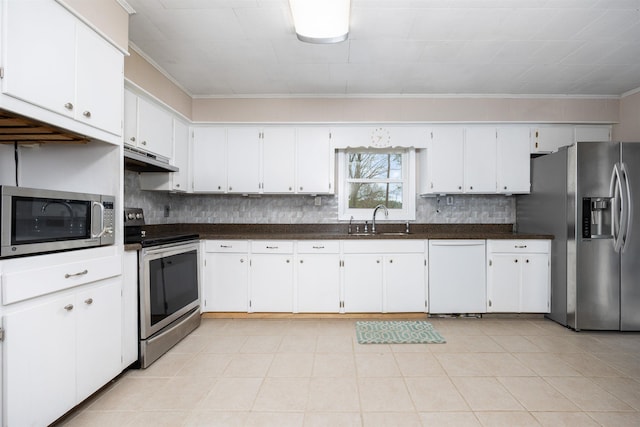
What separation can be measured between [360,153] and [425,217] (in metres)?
1.17

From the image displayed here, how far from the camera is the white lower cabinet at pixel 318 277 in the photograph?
12.8ft

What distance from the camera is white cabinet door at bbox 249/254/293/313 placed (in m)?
3.89

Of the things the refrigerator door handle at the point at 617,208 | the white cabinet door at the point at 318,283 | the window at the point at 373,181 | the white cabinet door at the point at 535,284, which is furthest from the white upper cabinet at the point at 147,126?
the refrigerator door handle at the point at 617,208

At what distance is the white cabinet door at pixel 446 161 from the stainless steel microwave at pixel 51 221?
3339mm

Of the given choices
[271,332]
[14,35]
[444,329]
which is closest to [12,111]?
[14,35]

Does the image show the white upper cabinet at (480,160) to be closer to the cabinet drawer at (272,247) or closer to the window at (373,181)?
the window at (373,181)

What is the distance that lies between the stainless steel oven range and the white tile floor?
5.9 inches

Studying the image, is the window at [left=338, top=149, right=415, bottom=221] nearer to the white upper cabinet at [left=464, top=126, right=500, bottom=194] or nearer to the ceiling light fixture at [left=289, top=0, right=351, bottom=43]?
the white upper cabinet at [left=464, top=126, right=500, bottom=194]

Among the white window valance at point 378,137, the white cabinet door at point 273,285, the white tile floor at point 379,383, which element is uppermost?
the white window valance at point 378,137

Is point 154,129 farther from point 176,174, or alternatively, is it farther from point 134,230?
point 134,230

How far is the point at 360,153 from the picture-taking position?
4531 mm

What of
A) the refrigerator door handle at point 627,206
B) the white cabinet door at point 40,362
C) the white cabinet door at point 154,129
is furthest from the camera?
the refrigerator door handle at point 627,206

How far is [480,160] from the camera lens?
13.7 feet

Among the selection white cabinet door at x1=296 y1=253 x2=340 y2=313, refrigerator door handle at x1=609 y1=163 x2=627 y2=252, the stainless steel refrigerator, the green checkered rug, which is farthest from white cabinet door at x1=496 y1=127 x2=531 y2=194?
white cabinet door at x1=296 y1=253 x2=340 y2=313
